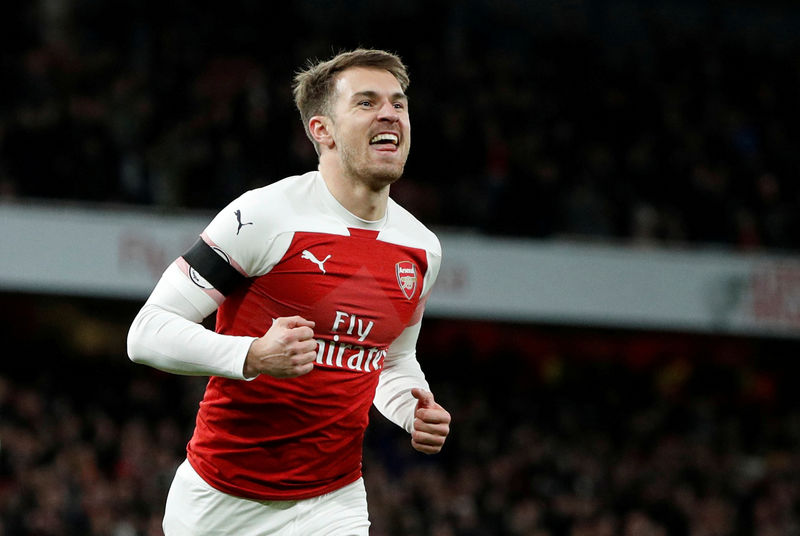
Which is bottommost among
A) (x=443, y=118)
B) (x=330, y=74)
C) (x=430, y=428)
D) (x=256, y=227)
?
(x=430, y=428)

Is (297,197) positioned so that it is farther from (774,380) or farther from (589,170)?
(774,380)

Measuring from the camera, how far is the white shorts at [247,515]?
378 cm

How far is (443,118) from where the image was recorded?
42.9 feet

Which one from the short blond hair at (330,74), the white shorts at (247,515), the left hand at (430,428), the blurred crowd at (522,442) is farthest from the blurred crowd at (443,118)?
the left hand at (430,428)

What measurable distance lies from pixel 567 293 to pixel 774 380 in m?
5.36

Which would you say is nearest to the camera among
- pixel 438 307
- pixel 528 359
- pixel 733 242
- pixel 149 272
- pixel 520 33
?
pixel 149 272

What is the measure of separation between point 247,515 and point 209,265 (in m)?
0.81

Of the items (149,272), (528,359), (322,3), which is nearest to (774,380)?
(528,359)

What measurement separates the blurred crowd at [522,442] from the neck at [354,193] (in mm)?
6251

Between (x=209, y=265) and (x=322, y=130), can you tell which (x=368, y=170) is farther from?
(x=209, y=265)

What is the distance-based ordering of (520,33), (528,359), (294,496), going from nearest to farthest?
(294,496), (528,359), (520,33)

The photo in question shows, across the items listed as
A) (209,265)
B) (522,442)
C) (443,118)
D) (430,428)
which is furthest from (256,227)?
(443,118)

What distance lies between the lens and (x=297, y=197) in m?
3.83

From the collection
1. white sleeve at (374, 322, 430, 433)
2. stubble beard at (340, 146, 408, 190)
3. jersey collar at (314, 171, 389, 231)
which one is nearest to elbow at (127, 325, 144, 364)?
jersey collar at (314, 171, 389, 231)
